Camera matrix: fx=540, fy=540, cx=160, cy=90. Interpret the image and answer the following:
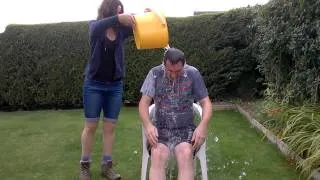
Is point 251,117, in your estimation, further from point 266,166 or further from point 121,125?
point 266,166

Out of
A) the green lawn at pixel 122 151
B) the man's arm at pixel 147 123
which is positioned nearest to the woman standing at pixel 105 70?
the green lawn at pixel 122 151

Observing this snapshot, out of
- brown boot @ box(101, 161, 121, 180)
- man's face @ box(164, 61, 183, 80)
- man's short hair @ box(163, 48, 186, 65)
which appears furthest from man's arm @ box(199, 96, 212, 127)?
brown boot @ box(101, 161, 121, 180)

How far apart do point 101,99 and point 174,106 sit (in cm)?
85

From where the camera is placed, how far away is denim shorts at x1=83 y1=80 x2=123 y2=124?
16.4 ft

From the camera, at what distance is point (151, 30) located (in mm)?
4660

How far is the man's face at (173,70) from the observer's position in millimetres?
4379

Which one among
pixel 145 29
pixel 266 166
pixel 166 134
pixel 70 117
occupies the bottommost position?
pixel 70 117

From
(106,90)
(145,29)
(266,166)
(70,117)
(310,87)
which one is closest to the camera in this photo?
(145,29)

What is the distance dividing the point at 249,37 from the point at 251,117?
2083 millimetres

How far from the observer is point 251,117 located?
331 inches

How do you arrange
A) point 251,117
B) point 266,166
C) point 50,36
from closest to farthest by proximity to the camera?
1. point 266,166
2. point 251,117
3. point 50,36

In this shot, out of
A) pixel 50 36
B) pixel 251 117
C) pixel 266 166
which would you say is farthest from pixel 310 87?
pixel 50 36

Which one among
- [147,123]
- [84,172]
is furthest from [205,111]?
[84,172]

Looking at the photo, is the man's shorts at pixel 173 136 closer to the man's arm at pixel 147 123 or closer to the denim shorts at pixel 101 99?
the man's arm at pixel 147 123
